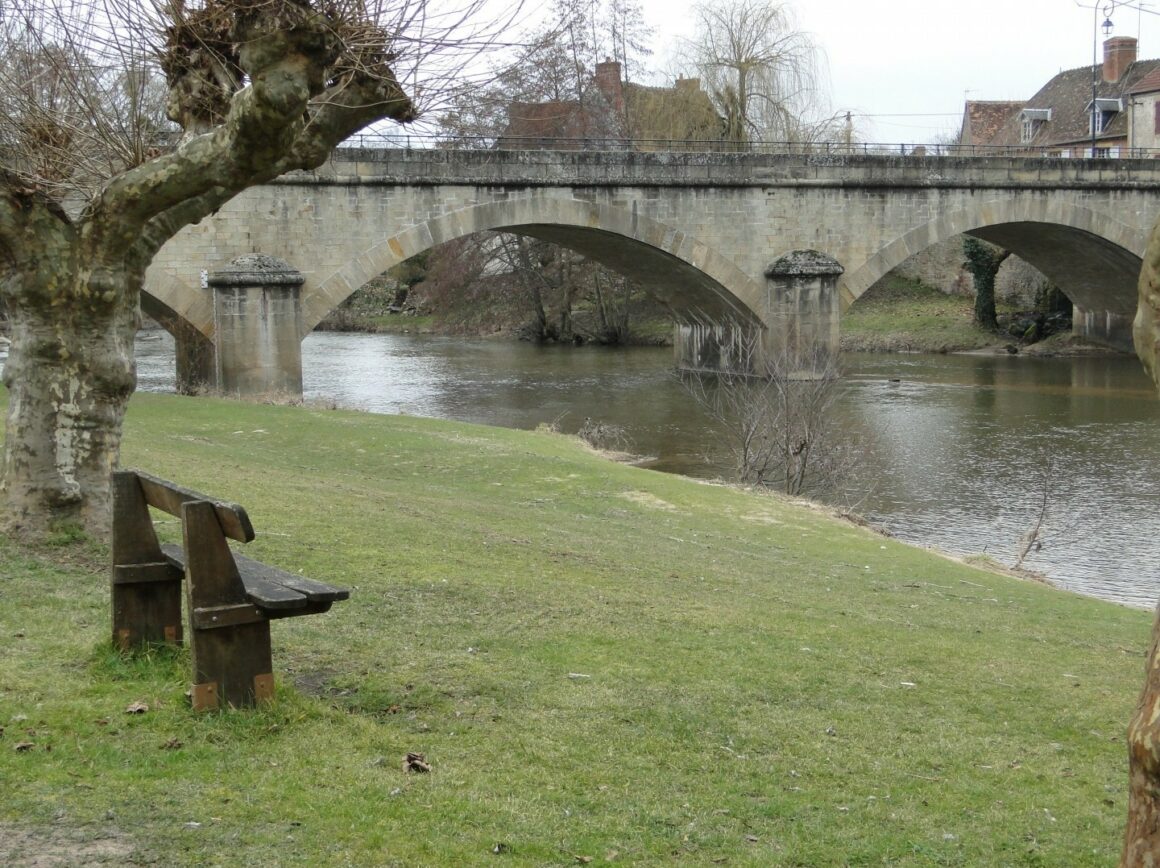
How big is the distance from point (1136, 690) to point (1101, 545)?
26.1ft

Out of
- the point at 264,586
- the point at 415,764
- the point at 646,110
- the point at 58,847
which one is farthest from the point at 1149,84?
the point at 58,847

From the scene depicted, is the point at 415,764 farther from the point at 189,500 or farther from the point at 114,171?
the point at 114,171

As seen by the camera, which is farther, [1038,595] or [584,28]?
[584,28]

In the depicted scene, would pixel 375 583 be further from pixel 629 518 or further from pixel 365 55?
pixel 629 518

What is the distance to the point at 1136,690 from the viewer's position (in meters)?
7.02

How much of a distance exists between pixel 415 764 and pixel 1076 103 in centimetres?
5706

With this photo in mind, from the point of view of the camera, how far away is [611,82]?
42844 mm

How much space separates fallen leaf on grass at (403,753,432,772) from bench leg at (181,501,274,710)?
611mm

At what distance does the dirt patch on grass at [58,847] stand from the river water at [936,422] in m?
10.5

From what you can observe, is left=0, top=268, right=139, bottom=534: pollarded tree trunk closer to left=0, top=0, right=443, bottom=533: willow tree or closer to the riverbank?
left=0, top=0, right=443, bottom=533: willow tree

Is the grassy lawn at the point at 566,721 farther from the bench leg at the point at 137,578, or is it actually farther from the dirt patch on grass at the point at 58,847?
the bench leg at the point at 137,578

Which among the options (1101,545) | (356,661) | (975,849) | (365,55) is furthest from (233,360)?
(975,849)

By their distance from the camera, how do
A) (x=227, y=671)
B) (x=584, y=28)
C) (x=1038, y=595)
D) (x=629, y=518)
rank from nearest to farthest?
(x=227, y=671), (x=1038, y=595), (x=629, y=518), (x=584, y=28)

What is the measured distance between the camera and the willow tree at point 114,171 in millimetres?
6625
